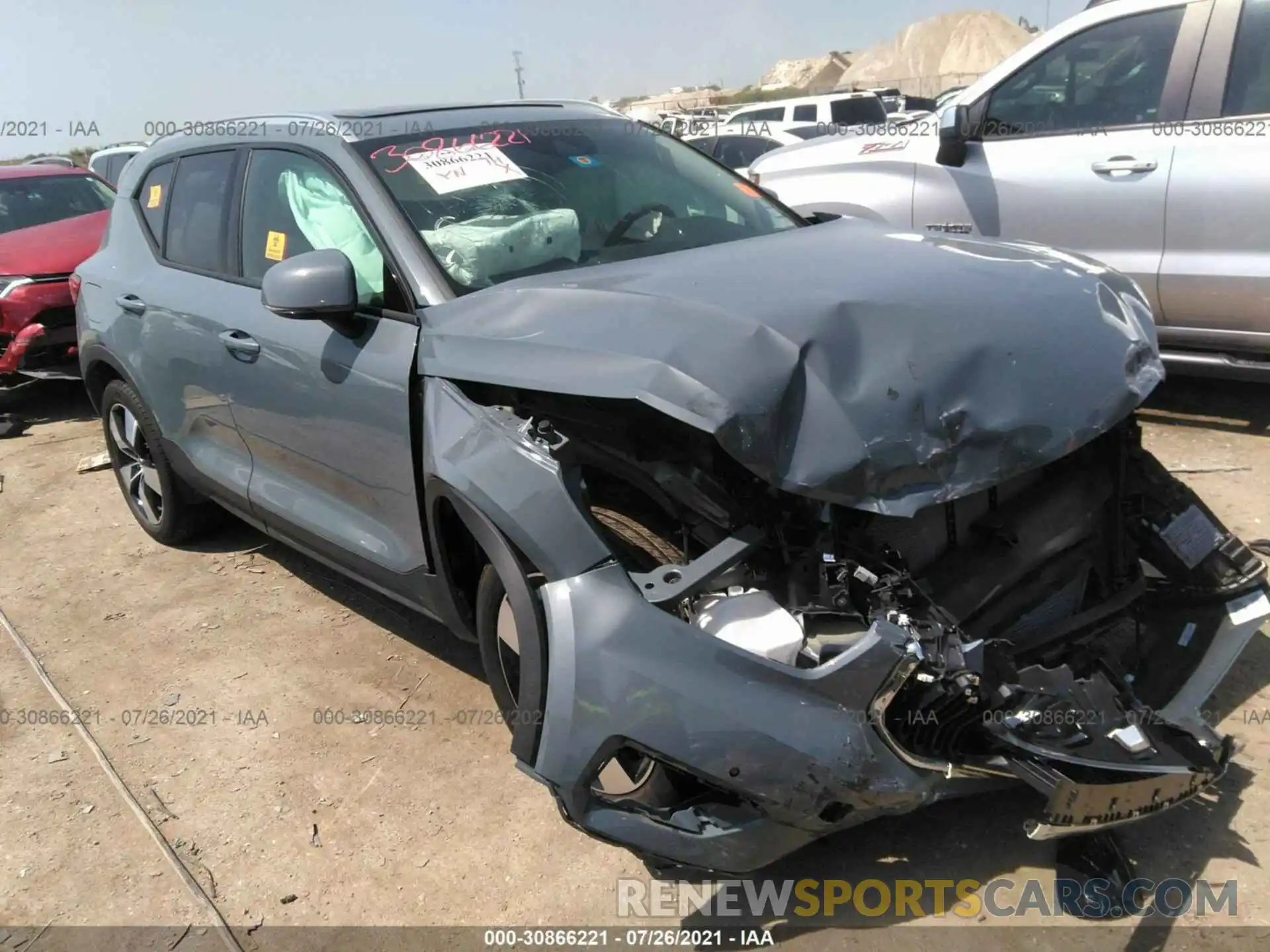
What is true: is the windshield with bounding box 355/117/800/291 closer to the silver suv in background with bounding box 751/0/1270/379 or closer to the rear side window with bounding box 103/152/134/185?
the silver suv in background with bounding box 751/0/1270/379

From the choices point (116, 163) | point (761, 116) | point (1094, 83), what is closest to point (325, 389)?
point (1094, 83)

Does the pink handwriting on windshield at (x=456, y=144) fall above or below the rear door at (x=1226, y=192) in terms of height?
above

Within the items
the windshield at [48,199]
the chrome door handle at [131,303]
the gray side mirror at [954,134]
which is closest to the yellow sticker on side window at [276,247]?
the chrome door handle at [131,303]

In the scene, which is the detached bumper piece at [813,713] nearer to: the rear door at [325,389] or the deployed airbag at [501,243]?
the rear door at [325,389]

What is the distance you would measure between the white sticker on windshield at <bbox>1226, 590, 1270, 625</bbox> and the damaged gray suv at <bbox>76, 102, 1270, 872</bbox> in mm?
13

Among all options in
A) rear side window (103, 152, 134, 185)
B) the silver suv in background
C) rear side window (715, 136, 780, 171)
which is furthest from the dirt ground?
rear side window (103, 152, 134, 185)

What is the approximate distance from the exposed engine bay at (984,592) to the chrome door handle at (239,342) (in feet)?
3.70

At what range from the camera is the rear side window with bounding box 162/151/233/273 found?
375 centimetres

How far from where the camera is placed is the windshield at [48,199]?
27.0ft

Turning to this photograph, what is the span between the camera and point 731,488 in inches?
92.2

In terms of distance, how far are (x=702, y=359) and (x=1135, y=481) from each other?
1.37 meters

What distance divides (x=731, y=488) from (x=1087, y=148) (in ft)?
11.0

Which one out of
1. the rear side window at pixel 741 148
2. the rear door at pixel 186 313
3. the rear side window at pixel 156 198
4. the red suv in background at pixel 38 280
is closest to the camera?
the rear door at pixel 186 313

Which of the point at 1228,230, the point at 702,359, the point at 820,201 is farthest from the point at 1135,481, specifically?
the point at 820,201
